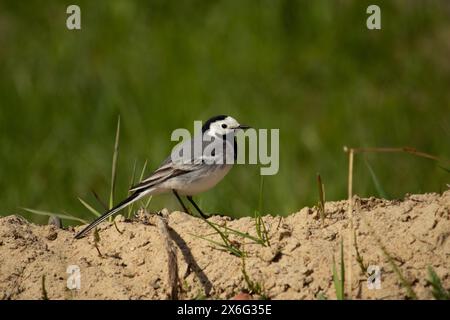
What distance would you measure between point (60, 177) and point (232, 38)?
3154 mm

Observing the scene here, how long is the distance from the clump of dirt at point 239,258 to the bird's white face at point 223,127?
1324 mm

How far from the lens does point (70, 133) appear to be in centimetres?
1090

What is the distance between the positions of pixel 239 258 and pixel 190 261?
0.27 metres

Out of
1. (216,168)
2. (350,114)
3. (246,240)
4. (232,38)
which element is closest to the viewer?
(246,240)

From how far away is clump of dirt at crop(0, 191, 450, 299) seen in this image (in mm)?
Answer: 5176

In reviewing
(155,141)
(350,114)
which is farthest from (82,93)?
(350,114)

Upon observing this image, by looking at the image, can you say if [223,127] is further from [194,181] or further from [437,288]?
[437,288]

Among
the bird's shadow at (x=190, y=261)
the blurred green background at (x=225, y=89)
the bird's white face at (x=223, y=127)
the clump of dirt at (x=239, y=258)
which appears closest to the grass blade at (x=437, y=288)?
the clump of dirt at (x=239, y=258)

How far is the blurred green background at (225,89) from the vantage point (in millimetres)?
9992

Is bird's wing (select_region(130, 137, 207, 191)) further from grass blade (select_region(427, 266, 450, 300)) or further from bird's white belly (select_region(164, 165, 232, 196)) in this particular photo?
grass blade (select_region(427, 266, 450, 300))

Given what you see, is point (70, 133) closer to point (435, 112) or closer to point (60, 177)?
point (60, 177)

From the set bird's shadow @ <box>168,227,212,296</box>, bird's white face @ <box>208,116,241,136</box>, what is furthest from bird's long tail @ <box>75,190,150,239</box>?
bird's white face @ <box>208,116,241,136</box>

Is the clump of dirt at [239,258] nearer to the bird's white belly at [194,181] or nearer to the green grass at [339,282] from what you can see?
the green grass at [339,282]

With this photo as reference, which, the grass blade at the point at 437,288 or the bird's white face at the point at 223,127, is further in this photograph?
the bird's white face at the point at 223,127
